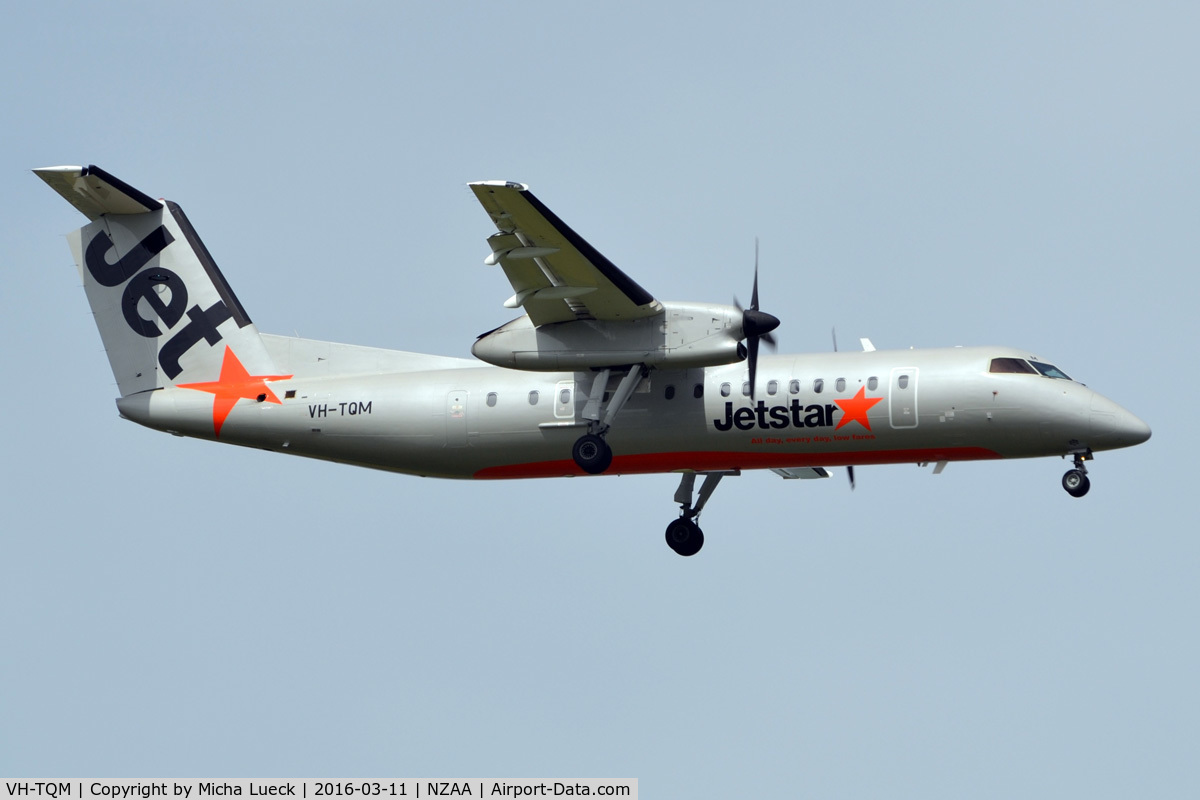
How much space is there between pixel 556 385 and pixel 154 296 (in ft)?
23.0

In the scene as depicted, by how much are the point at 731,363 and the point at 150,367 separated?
31.0 ft

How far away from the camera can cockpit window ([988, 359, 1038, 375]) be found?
72.0 ft

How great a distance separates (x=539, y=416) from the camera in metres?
23.3

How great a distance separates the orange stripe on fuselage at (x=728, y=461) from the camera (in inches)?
877

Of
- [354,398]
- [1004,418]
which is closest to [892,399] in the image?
[1004,418]

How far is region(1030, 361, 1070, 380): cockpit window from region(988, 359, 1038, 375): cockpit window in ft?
0.45

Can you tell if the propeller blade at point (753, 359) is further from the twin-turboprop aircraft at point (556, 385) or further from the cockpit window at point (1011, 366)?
the cockpit window at point (1011, 366)

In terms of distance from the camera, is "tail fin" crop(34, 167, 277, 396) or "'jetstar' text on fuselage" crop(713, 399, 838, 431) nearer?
"'jetstar' text on fuselage" crop(713, 399, 838, 431)

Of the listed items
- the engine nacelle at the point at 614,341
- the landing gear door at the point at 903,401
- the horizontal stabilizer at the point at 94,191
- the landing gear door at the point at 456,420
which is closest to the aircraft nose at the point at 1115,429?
the landing gear door at the point at 903,401

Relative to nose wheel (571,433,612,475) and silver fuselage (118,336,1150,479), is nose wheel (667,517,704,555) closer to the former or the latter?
silver fuselage (118,336,1150,479)

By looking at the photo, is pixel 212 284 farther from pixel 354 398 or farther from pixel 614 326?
pixel 614 326

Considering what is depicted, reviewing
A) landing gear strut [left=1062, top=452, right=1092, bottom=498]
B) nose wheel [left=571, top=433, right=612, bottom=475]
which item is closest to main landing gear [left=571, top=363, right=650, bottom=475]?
nose wheel [left=571, top=433, right=612, bottom=475]

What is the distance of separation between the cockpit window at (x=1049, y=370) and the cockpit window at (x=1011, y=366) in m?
0.14

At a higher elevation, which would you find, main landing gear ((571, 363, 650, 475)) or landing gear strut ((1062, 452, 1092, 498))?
main landing gear ((571, 363, 650, 475))
